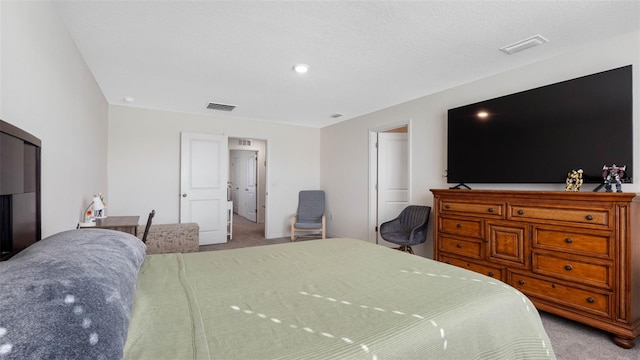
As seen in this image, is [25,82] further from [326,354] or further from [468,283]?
[468,283]

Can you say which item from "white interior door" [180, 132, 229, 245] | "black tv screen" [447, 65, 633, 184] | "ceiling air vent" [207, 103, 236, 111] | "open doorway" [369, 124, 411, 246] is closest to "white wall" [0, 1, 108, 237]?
"ceiling air vent" [207, 103, 236, 111]

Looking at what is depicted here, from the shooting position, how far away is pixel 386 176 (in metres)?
5.02

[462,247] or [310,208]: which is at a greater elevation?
[310,208]

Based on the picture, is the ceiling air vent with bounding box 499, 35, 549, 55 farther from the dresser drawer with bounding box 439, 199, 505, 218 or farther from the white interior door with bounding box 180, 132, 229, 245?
the white interior door with bounding box 180, 132, 229, 245

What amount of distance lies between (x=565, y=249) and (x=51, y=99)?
3.90 meters

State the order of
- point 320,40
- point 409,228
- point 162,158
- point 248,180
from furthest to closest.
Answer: point 248,180 < point 162,158 < point 409,228 < point 320,40

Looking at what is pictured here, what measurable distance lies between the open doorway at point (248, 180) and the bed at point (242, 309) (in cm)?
591

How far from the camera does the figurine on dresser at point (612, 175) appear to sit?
2.23m

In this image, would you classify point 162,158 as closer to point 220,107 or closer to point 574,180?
point 220,107

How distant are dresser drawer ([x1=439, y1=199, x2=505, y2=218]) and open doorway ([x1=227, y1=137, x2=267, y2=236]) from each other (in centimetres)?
482

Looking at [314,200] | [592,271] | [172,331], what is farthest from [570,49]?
[314,200]

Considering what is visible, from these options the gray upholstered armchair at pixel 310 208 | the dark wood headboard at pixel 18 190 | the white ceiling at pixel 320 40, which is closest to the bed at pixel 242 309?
the dark wood headboard at pixel 18 190

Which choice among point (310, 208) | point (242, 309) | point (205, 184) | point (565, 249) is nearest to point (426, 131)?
point (565, 249)

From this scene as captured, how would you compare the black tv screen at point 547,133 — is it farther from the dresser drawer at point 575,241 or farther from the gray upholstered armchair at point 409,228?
the gray upholstered armchair at point 409,228
